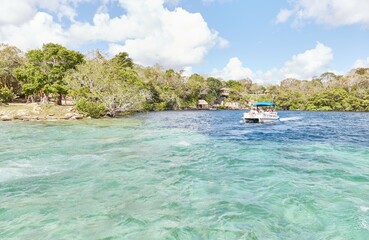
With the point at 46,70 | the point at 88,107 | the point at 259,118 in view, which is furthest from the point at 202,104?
the point at 88,107

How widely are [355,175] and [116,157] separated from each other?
11836mm

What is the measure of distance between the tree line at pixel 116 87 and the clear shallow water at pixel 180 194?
3012 cm

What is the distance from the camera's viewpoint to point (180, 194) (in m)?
9.90

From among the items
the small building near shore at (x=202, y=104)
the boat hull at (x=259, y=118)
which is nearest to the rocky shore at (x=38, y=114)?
the boat hull at (x=259, y=118)

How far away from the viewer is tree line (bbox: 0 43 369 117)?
4625cm

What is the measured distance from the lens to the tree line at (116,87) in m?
46.2

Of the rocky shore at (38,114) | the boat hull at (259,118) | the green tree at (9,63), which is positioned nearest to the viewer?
the rocky shore at (38,114)

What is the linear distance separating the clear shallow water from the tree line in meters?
30.1

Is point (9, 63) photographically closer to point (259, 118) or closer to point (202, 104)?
point (259, 118)

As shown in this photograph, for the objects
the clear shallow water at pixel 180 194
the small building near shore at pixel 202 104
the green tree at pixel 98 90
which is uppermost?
the green tree at pixel 98 90

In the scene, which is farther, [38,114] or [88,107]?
[88,107]

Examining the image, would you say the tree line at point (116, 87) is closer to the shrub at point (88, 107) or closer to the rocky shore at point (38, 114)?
the shrub at point (88, 107)

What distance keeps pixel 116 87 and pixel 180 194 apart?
4041 centimetres

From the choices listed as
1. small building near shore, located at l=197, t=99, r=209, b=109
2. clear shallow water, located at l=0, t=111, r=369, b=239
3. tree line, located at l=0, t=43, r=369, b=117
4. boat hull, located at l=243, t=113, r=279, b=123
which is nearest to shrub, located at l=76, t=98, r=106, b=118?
tree line, located at l=0, t=43, r=369, b=117
